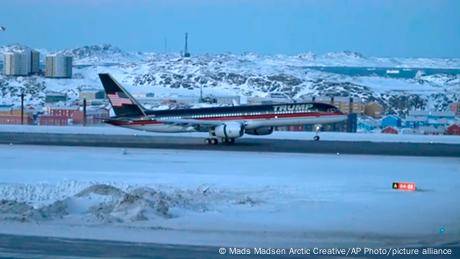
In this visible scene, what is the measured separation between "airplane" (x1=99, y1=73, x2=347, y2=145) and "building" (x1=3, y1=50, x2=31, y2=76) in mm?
83717

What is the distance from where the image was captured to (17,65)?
12688 cm

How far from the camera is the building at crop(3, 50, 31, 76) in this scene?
125 metres

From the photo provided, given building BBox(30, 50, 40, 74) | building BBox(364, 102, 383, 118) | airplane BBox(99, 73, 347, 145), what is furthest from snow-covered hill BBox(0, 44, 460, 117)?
airplane BBox(99, 73, 347, 145)

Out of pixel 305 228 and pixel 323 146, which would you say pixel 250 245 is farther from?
pixel 323 146

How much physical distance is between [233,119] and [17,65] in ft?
298

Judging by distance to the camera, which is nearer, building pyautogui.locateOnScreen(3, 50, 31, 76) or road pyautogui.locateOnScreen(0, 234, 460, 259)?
road pyautogui.locateOnScreen(0, 234, 460, 259)

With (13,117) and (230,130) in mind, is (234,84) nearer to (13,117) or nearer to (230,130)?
(13,117)

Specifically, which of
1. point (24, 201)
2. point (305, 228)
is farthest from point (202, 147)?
point (305, 228)

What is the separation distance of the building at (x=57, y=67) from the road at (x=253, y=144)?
83.9 m

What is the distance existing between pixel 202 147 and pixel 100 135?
1062 cm

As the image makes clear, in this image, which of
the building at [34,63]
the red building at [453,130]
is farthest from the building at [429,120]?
the building at [34,63]

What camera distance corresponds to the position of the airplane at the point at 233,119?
40938mm

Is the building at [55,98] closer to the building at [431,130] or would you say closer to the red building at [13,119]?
the red building at [13,119]

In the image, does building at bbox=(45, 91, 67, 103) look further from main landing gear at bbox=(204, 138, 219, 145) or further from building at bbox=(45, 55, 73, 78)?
main landing gear at bbox=(204, 138, 219, 145)
